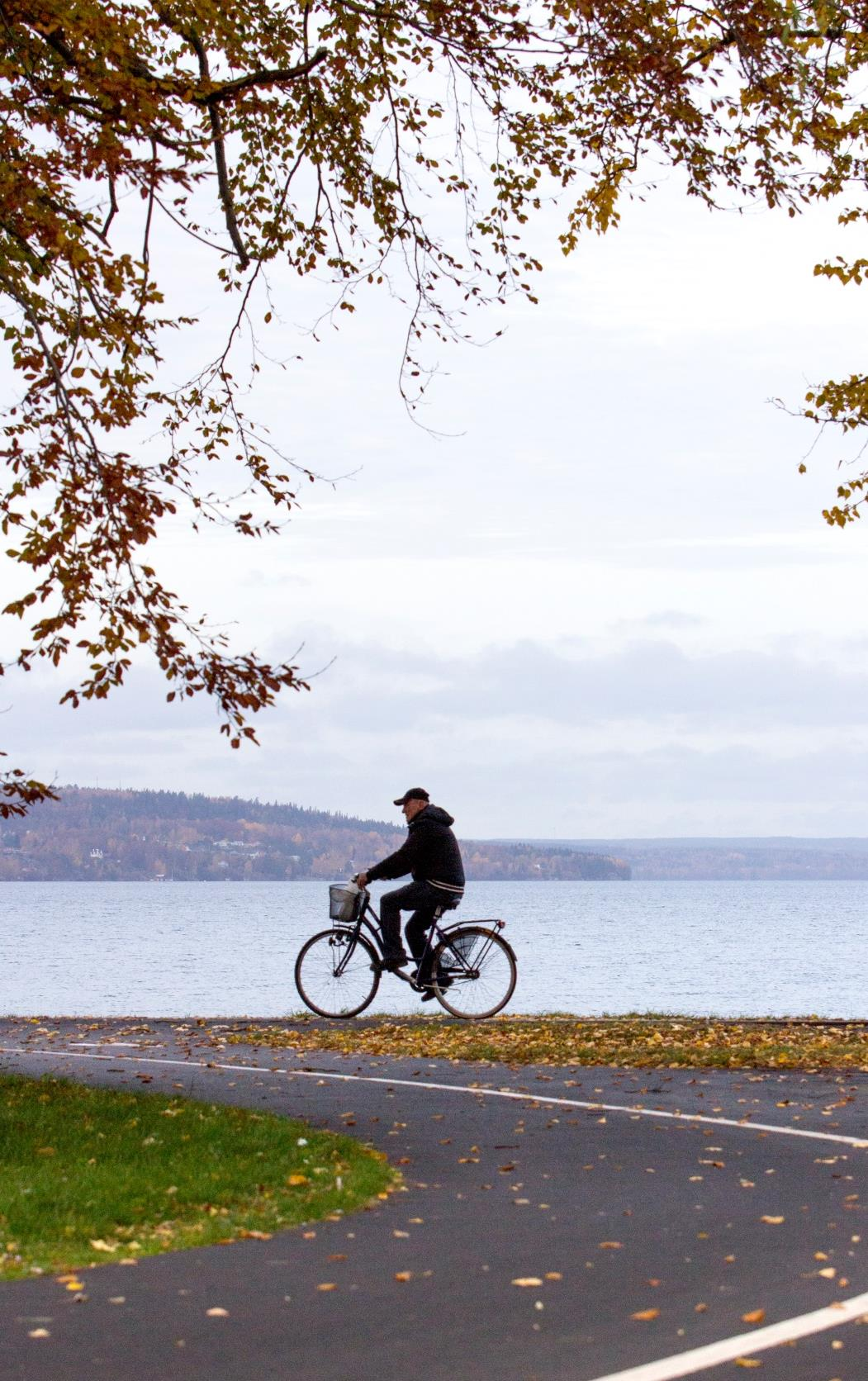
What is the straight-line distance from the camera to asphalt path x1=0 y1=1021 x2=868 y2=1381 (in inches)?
200

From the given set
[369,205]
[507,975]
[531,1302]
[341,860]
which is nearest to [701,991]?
[507,975]

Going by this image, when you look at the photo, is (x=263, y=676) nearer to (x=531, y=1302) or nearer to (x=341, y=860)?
(x=531, y=1302)

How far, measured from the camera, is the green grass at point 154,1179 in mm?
6652

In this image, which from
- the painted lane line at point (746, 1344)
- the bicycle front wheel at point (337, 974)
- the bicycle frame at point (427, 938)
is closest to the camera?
the painted lane line at point (746, 1344)

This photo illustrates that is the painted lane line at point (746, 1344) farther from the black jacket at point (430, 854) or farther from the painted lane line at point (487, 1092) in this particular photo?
the black jacket at point (430, 854)

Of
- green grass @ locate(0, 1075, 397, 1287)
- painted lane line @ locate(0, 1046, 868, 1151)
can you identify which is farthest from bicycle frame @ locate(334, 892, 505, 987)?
green grass @ locate(0, 1075, 397, 1287)

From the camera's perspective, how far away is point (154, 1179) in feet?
25.3

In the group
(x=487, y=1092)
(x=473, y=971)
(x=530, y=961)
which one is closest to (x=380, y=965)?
(x=473, y=971)

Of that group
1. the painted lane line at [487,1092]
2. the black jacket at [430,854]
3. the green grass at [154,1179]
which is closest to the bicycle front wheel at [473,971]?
the black jacket at [430,854]

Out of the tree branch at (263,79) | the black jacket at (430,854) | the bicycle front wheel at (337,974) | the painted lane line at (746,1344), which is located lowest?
the painted lane line at (746,1344)

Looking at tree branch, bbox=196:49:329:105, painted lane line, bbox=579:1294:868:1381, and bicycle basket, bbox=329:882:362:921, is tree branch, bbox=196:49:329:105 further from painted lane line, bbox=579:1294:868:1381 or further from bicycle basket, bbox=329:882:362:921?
painted lane line, bbox=579:1294:868:1381

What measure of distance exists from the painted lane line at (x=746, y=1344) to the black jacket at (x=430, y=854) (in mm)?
10198

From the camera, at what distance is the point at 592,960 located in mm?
68562

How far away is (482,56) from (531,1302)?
934cm
